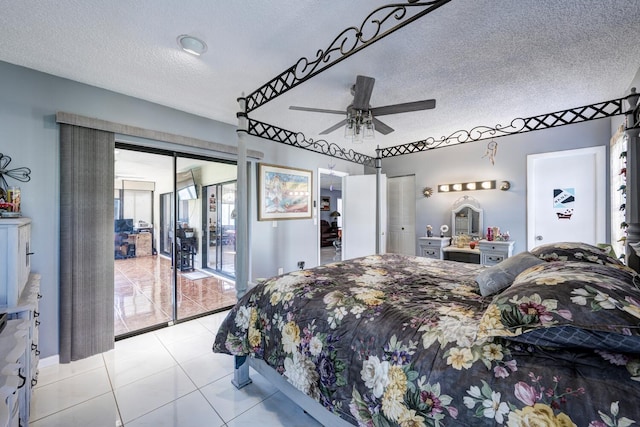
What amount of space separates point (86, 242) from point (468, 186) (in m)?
5.09

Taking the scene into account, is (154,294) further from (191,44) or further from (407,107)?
(407,107)

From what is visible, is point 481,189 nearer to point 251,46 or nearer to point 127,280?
point 251,46

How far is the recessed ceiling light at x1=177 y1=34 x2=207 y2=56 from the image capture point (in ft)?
5.87

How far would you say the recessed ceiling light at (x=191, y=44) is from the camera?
1.79 metres

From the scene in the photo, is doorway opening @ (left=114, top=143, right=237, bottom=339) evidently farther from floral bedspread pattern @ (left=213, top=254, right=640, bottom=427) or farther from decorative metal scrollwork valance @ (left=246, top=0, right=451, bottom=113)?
floral bedspread pattern @ (left=213, top=254, right=640, bottom=427)

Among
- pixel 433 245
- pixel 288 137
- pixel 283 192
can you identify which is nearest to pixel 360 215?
pixel 433 245

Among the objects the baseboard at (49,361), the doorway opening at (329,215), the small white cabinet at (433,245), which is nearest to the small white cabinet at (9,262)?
the baseboard at (49,361)

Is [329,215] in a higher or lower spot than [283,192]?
lower

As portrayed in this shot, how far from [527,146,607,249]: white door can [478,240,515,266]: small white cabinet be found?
40 cm

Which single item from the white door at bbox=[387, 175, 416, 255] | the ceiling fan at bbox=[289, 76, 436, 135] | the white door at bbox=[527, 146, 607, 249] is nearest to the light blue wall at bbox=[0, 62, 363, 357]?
the ceiling fan at bbox=[289, 76, 436, 135]

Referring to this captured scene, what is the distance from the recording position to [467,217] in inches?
174

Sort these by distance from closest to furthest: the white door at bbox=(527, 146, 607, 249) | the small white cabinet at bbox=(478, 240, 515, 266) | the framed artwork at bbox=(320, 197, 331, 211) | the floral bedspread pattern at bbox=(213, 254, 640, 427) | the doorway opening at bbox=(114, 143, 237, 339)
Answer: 1. the floral bedspread pattern at bbox=(213, 254, 640, 427)
2. the doorway opening at bbox=(114, 143, 237, 339)
3. the white door at bbox=(527, 146, 607, 249)
4. the small white cabinet at bbox=(478, 240, 515, 266)
5. the framed artwork at bbox=(320, 197, 331, 211)

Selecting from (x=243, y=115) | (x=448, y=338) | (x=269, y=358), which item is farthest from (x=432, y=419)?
(x=243, y=115)

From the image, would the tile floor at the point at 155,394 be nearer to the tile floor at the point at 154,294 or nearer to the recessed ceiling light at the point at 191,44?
the tile floor at the point at 154,294
